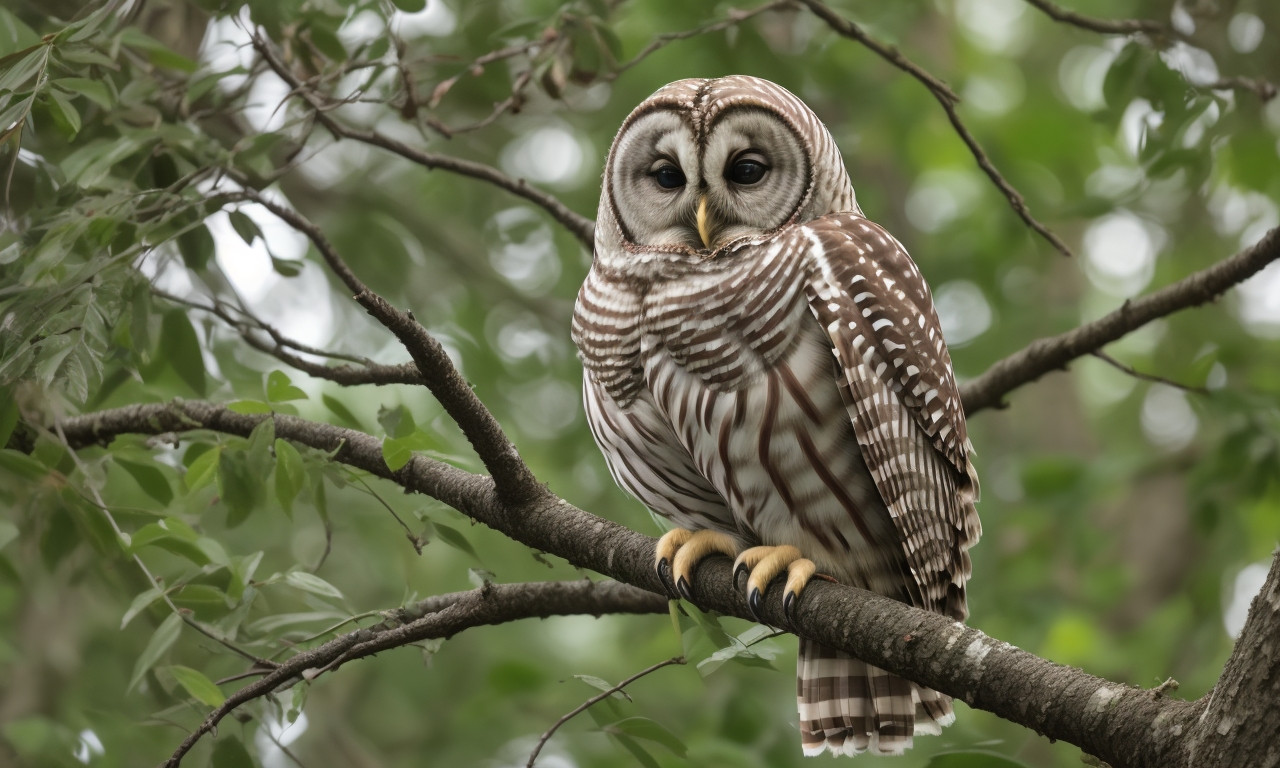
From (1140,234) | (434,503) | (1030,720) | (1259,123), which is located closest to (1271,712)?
(1030,720)

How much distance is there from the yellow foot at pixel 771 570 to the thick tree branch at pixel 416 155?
139 centimetres

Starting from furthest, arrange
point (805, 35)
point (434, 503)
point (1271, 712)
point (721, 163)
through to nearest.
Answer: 1. point (805, 35)
2. point (721, 163)
3. point (434, 503)
4. point (1271, 712)

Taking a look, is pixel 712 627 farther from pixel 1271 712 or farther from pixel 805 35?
pixel 805 35

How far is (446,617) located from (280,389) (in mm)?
653

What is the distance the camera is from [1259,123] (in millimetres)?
5102

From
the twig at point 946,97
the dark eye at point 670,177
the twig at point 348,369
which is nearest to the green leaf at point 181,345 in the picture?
the twig at point 348,369

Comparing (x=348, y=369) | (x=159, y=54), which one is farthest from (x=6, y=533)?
(x=159, y=54)

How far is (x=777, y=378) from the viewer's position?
2871 millimetres

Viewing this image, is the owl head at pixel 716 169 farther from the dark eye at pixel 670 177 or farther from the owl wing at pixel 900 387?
the owl wing at pixel 900 387

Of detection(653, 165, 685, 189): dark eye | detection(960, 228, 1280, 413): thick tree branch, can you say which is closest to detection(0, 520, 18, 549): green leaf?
detection(653, 165, 685, 189): dark eye

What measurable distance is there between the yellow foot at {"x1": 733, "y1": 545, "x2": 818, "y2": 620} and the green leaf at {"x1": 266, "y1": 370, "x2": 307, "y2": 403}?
111 cm

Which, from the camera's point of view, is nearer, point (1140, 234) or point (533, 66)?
point (533, 66)

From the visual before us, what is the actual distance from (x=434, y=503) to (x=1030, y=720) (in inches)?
57.4

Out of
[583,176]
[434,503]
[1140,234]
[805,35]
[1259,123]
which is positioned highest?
[1140,234]
